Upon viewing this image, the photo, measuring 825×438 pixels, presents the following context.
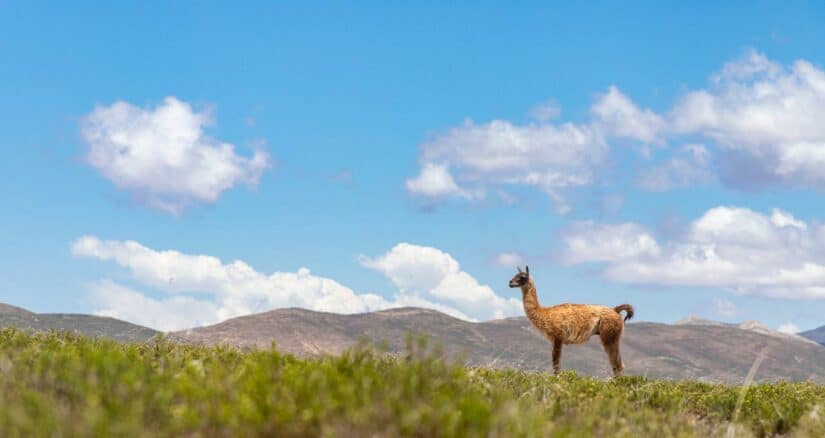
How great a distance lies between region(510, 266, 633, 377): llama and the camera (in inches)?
833

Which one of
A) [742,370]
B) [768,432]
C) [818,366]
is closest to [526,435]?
[768,432]

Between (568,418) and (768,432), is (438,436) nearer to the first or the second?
(568,418)

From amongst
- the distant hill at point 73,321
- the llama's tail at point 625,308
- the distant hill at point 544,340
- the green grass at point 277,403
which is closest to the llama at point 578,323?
the llama's tail at point 625,308

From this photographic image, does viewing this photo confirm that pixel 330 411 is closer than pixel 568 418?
Yes

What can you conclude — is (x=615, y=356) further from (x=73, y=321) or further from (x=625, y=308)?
(x=73, y=321)

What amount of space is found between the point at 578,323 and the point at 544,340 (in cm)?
13003

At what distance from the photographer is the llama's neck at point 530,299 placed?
73.4 feet

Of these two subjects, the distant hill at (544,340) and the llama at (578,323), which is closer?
the llama at (578,323)

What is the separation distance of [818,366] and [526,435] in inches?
6093

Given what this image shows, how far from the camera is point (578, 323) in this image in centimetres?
2125

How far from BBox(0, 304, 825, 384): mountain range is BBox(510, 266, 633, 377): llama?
7970 centimetres

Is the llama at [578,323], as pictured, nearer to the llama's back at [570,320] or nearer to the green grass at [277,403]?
the llama's back at [570,320]

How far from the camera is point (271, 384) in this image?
6.13m

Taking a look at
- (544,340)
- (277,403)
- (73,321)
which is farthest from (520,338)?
(277,403)
